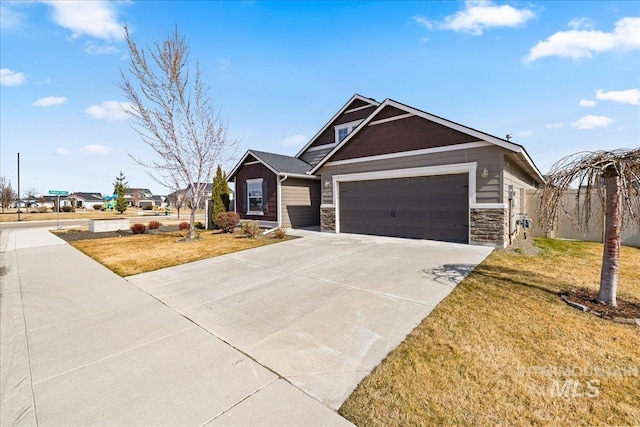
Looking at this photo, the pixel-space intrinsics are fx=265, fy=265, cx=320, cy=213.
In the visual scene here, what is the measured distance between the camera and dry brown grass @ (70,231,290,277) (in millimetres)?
6801

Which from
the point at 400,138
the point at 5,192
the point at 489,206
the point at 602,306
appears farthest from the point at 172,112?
the point at 5,192

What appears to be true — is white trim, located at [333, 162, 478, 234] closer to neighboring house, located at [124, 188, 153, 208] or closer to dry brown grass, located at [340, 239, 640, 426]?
dry brown grass, located at [340, 239, 640, 426]

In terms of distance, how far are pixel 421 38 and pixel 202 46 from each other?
8.82 meters

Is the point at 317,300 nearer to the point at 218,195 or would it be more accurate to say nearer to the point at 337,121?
the point at 218,195

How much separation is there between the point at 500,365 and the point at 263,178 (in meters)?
12.9

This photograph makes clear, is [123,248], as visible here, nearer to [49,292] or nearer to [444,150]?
[49,292]

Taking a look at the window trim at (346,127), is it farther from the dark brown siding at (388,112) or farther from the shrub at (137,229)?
the shrub at (137,229)

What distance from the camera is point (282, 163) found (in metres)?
14.4

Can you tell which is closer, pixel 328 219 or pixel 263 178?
pixel 328 219

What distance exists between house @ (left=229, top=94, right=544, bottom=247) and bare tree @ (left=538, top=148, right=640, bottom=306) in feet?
13.4

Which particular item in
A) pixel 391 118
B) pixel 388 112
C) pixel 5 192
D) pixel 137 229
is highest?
pixel 388 112

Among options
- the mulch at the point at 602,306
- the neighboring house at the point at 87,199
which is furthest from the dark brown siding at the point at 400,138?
the neighboring house at the point at 87,199

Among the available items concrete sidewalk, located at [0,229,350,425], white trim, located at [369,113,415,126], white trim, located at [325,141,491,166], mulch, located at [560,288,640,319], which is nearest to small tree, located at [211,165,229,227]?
white trim, located at [325,141,491,166]

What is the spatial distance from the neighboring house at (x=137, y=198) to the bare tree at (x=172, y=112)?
2488 inches
